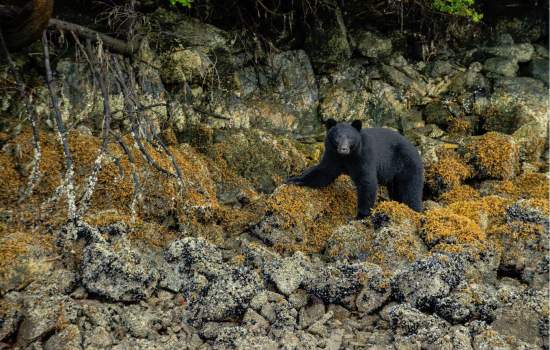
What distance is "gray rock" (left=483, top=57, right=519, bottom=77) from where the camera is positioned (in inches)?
314

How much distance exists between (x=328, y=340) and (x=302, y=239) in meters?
1.30

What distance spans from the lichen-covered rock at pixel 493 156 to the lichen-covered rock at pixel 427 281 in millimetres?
2505

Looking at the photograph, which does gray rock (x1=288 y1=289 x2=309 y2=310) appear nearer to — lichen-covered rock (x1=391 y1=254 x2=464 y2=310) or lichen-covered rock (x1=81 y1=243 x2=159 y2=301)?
lichen-covered rock (x1=391 y1=254 x2=464 y2=310)

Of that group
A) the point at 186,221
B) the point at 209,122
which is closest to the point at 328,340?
the point at 186,221

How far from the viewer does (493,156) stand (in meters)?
6.59

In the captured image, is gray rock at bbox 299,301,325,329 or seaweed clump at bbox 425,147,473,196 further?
seaweed clump at bbox 425,147,473,196

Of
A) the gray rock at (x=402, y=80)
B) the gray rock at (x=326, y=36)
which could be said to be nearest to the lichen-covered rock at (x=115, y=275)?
the gray rock at (x=326, y=36)

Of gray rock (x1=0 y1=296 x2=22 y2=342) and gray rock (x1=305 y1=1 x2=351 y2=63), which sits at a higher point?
gray rock (x1=305 y1=1 x2=351 y2=63)

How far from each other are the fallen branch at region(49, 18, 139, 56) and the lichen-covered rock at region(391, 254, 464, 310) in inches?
150

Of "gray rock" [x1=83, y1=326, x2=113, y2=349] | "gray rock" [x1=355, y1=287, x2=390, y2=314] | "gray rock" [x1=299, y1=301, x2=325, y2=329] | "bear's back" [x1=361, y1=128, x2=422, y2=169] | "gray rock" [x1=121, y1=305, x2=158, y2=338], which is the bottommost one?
"gray rock" [x1=299, y1=301, x2=325, y2=329]

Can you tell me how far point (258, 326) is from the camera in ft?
13.1

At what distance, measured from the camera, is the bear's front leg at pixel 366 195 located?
216 inches

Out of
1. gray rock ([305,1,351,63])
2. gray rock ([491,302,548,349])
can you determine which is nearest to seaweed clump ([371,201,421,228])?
gray rock ([491,302,548,349])

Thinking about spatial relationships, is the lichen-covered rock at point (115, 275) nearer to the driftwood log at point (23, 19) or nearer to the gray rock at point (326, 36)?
the driftwood log at point (23, 19)
